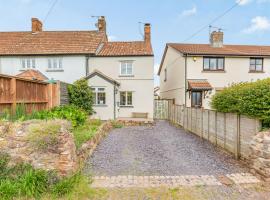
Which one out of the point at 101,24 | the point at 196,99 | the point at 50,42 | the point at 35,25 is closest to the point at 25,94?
the point at 50,42

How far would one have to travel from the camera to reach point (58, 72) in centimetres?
2002

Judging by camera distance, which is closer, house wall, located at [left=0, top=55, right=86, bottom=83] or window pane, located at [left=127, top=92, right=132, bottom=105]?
window pane, located at [left=127, top=92, right=132, bottom=105]

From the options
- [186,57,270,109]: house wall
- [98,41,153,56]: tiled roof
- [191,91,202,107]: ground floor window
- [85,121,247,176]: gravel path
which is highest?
[98,41,153,56]: tiled roof

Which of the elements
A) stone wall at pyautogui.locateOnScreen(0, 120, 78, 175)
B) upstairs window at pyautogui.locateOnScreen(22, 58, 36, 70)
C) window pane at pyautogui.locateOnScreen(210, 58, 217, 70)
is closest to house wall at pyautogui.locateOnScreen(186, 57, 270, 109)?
window pane at pyautogui.locateOnScreen(210, 58, 217, 70)

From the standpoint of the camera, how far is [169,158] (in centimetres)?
768

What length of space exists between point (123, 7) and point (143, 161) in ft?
36.5

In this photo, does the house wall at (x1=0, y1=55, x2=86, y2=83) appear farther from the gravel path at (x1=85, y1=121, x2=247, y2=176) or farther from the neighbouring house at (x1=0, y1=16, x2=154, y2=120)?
the gravel path at (x1=85, y1=121, x2=247, y2=176)

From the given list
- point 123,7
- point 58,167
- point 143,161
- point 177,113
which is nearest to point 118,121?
point 177,113

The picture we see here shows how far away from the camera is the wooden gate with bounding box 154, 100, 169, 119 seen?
22.4 metres

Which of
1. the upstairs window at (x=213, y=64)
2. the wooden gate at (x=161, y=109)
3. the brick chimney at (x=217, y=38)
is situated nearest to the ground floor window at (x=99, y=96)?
the wooden gate at (x=161, y=109)

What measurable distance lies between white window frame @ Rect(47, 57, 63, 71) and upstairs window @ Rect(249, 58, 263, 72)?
18.6m

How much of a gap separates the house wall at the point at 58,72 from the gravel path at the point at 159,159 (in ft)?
37.1

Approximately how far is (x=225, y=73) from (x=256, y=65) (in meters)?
3.42

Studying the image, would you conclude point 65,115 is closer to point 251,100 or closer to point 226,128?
point 226,128
